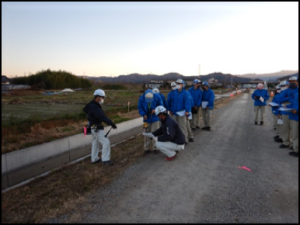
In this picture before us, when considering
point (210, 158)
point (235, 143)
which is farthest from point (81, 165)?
point (235, 143)

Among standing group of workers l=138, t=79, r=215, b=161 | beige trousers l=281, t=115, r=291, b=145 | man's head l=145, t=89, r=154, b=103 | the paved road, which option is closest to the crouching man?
standing group of workers l=138, t=79, r=215, b=161

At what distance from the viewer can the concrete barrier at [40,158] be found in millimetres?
4445

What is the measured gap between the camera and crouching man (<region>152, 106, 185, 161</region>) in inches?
210

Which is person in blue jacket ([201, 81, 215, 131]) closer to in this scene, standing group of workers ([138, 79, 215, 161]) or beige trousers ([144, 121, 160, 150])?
standing group of workers ([138, 79, 215, 161])

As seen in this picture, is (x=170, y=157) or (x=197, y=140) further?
(x=197, y=140)

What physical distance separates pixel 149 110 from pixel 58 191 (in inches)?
120

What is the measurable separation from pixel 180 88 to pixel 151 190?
353 centimetres

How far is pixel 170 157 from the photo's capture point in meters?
5.59

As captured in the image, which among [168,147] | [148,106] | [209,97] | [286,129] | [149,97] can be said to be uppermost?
[149,97]

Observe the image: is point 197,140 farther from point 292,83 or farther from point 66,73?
point 66,73

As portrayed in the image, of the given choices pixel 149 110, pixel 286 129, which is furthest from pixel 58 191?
pixel 286 129

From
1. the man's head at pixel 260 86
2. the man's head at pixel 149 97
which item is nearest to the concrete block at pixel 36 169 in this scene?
the man's head at pixel 149 97

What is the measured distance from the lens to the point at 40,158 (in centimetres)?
518

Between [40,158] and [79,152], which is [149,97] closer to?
[79,152]
